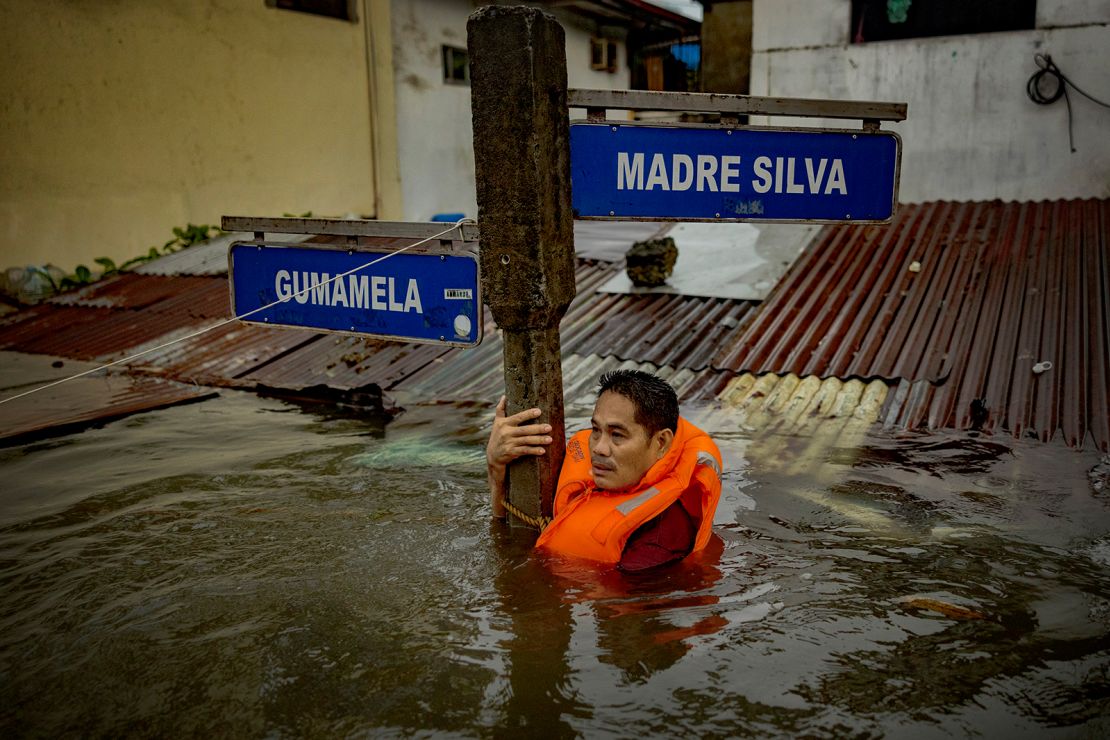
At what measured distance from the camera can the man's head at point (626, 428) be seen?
3656 mm

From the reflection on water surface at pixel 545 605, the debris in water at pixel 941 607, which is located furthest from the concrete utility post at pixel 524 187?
the debris in water at pixel 941 607

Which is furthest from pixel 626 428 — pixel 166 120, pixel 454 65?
pixel 454 65

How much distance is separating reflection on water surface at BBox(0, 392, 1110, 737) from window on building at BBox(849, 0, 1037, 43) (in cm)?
718

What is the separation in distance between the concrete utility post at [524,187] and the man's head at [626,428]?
290 mm

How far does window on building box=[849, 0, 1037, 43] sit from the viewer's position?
1026 centimetres

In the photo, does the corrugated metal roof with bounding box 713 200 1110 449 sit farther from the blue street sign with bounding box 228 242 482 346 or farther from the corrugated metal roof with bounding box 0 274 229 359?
the corrugated metal roof with bounding box 0 274 229 359

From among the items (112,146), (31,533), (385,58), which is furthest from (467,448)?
(385,58)

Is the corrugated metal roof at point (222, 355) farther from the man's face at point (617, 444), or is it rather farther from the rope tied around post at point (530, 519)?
the man's face at point (617, 444)

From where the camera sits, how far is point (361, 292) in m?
3.66

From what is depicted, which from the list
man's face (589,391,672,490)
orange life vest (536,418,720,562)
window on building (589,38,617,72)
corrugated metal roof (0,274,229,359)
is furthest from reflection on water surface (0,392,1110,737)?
window on building (589,38,617,72)

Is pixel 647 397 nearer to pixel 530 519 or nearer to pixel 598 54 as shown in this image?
pixel 530 519

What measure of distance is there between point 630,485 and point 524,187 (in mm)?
1378

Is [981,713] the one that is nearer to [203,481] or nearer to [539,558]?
[539,558]

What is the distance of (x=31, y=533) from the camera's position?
459cm
